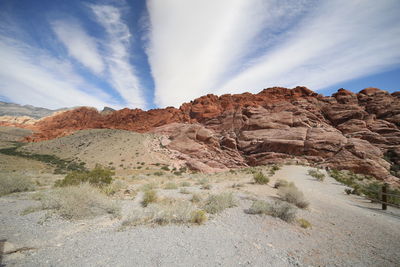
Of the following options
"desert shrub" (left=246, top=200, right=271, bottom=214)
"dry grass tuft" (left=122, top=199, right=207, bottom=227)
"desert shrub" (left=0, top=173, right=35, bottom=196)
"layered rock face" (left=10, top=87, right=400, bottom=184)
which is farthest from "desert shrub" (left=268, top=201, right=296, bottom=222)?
"layered rock face" (left=10, top=87, right=400, bottom=184)

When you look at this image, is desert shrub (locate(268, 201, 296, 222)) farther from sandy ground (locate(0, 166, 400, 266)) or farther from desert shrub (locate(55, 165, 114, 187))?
desert shrub (locate(55, 165, 114, 187))

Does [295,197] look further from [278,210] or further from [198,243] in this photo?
[198,243]

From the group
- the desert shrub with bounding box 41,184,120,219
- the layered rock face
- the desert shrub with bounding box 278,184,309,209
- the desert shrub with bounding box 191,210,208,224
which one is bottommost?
the desert shrub with bounding box 41,184,120,219

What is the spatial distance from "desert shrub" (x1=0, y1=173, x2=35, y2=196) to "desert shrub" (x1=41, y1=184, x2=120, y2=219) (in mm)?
4835

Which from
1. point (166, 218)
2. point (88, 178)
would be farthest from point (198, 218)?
point (88, 178)

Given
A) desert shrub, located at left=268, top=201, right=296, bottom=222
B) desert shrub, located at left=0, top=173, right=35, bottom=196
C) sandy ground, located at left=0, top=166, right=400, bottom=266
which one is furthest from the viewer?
desert shrub, located at left=0, top=173, right=35, bottom=196

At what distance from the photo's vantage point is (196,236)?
4.44 metres

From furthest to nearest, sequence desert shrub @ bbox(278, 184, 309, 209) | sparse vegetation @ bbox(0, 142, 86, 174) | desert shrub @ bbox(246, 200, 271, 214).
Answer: sparse vegetation @ bbox(0, 142, 86, 174) < desert shrub @ bbox(278, 184, 309, 209) < desert shrub @ bbox(246, 200, 271, 214)

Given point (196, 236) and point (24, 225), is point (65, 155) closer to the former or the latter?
point (24, 225)

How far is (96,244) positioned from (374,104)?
4910 centimetres

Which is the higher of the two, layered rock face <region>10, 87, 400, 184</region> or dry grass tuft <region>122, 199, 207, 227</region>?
layered rock face <region>10, 87, 400, 184</region>

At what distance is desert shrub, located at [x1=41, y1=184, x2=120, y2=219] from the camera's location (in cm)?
527

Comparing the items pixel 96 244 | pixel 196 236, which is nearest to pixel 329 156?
pixel 196 236

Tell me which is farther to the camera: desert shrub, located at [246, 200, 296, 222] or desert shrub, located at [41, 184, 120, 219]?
desert shrub, located at [246, 200, 296, 222]
